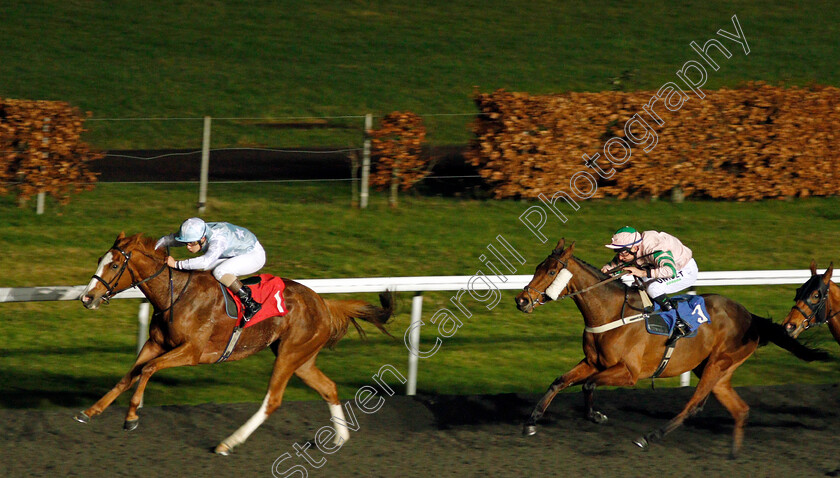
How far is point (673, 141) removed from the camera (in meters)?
10.8

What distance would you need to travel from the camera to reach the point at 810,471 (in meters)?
5.11

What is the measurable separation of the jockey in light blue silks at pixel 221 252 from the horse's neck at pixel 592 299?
6.03ft

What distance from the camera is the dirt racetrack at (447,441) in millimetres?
5023

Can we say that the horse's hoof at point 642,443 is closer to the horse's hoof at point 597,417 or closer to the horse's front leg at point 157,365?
the horse's hoof at point 597,417

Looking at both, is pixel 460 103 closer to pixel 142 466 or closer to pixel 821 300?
pixel 821 300

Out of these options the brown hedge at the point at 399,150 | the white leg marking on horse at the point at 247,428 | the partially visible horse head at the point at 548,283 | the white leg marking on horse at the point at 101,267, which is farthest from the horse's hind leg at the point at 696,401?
the brown hedge at the point at 399,150

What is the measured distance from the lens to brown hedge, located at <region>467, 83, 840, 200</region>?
10578mm

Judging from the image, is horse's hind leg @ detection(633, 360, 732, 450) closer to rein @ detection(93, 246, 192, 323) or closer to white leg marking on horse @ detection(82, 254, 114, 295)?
rein @ detection(93, 246, 192, 323)

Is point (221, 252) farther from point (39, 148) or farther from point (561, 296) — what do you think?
point (39, 148)

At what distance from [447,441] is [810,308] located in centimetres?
228

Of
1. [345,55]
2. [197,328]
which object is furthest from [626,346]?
[345,55]

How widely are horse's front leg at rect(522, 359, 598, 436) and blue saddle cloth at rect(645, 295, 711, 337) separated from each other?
438 mm

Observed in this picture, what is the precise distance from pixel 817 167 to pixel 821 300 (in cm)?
609

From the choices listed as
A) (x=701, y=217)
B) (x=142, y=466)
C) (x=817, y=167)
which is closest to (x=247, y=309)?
(x=142, y=466)
